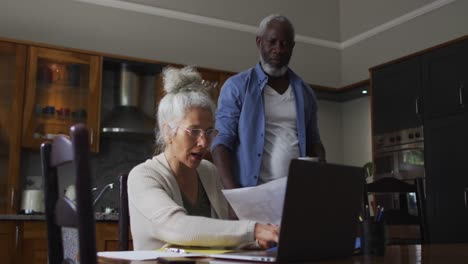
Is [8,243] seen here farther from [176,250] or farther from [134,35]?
[176,250]

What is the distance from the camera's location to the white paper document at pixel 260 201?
1051 mm

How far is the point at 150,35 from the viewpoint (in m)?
4.75

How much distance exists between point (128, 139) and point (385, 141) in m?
2.19

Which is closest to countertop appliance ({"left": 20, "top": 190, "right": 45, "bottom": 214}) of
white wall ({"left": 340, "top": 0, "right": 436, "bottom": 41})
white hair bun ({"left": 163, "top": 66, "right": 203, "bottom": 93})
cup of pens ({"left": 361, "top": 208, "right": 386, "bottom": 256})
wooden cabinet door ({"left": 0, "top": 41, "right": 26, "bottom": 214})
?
wooden cabinet door ({"left": 0, "top": 41, "right": 26, "bottom": 214})

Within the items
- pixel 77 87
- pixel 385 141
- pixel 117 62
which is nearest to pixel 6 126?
pixel 77 87

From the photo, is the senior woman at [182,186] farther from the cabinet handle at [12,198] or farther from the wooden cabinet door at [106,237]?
the cabinet handle at [12,198]

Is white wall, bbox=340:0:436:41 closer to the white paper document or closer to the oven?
the oven

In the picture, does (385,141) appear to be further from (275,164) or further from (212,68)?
(275,164)

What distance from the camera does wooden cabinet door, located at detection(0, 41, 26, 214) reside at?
3.70 meters

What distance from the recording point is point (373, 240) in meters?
1.24

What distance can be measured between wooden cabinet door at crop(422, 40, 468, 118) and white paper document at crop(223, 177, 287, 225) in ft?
10.2

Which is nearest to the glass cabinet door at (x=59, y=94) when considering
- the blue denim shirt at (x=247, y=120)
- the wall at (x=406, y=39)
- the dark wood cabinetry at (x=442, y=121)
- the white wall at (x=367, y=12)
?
the blue denim shirt at (x=247, y=120)

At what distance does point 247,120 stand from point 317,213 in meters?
1.06

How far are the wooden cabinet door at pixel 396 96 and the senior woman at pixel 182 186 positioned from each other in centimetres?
298
